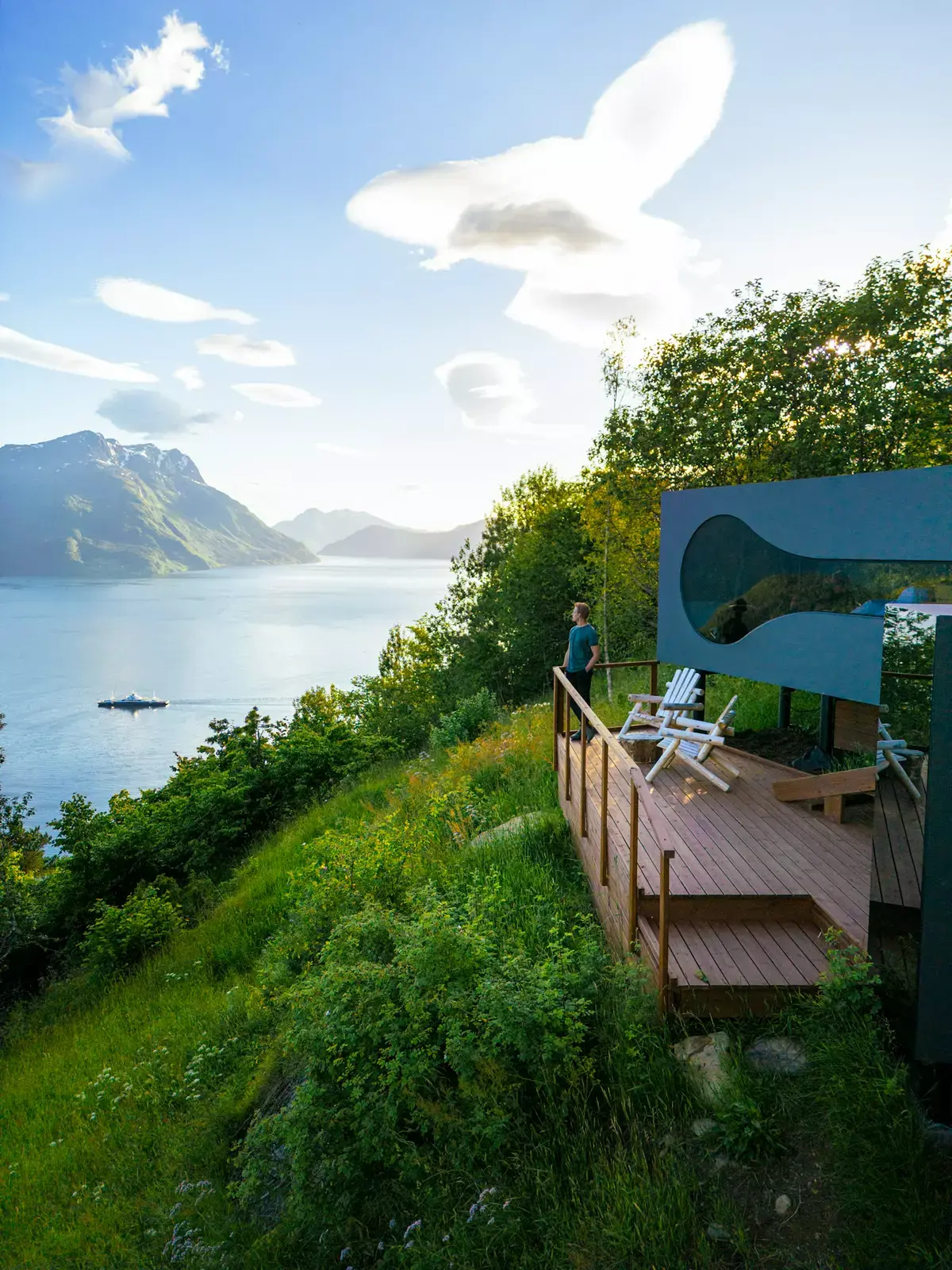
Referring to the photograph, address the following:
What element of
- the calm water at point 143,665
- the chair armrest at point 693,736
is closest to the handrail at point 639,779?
the chair armrest at point 693,736

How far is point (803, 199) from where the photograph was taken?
916 inches

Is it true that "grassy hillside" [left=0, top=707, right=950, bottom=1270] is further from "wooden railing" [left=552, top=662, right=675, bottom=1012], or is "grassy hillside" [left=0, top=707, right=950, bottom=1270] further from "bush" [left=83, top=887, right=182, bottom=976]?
"bush" [left=83, top=887, right=182, bottom=976]

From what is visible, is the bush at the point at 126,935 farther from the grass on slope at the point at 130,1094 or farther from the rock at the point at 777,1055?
the rock at the point at 777,1055

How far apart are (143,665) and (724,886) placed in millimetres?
96637

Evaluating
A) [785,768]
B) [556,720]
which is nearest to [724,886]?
[785,768]

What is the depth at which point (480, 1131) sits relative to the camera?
3.64m

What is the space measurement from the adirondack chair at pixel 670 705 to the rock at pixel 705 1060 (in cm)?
445

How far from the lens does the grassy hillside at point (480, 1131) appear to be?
3.12 meters

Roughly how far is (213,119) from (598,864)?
1573 inches

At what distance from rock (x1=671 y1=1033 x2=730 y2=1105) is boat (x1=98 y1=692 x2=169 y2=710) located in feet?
242

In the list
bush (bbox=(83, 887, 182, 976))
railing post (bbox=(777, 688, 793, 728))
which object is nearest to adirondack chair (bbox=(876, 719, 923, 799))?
railing post (bbox=(777, 688, 793, 728))

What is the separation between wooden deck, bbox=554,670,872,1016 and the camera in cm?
415

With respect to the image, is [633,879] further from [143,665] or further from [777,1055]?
[143,665]

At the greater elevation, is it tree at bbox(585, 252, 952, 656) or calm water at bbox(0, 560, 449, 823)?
tree at bbox(585, 252, 952, 656)
